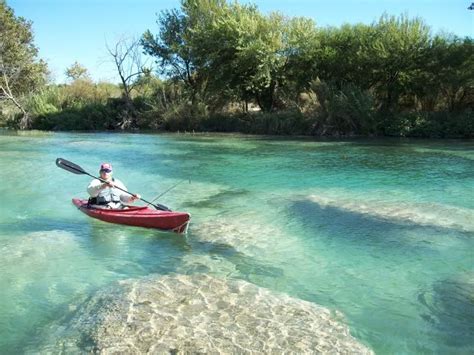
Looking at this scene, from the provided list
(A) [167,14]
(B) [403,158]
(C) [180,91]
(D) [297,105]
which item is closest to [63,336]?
(B) [403,158]

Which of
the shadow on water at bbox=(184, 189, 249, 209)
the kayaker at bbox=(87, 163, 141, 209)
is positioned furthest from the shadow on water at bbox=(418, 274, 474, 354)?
the shadow on water at bbox=(184, 189, 249, 209)

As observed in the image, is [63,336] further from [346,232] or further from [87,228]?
[346,232]

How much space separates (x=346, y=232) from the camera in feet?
29.5

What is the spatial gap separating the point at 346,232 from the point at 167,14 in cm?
3057

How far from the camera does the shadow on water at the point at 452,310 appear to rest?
16.9ft

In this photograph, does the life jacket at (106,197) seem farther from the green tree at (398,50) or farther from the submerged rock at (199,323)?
the green tree at (398,50)

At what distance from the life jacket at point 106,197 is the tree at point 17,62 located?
2928 centimetres

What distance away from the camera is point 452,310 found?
577cm

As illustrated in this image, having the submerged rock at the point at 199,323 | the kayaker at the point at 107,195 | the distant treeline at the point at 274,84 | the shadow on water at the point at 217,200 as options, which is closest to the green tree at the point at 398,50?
the distant treeline at the point at 274,84

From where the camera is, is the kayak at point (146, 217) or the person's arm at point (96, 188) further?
the person's arm at point (96, 188)

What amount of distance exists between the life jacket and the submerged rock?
3.40 m

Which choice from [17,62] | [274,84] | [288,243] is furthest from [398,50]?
[17,62]

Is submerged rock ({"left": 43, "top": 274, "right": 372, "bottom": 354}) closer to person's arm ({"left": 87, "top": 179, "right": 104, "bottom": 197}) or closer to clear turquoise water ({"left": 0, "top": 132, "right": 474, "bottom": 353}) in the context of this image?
clear turquoise water ({"left": 0, "top": 132, "right": 474, "bottom": 353})

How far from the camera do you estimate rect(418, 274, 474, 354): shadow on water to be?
516 cm
